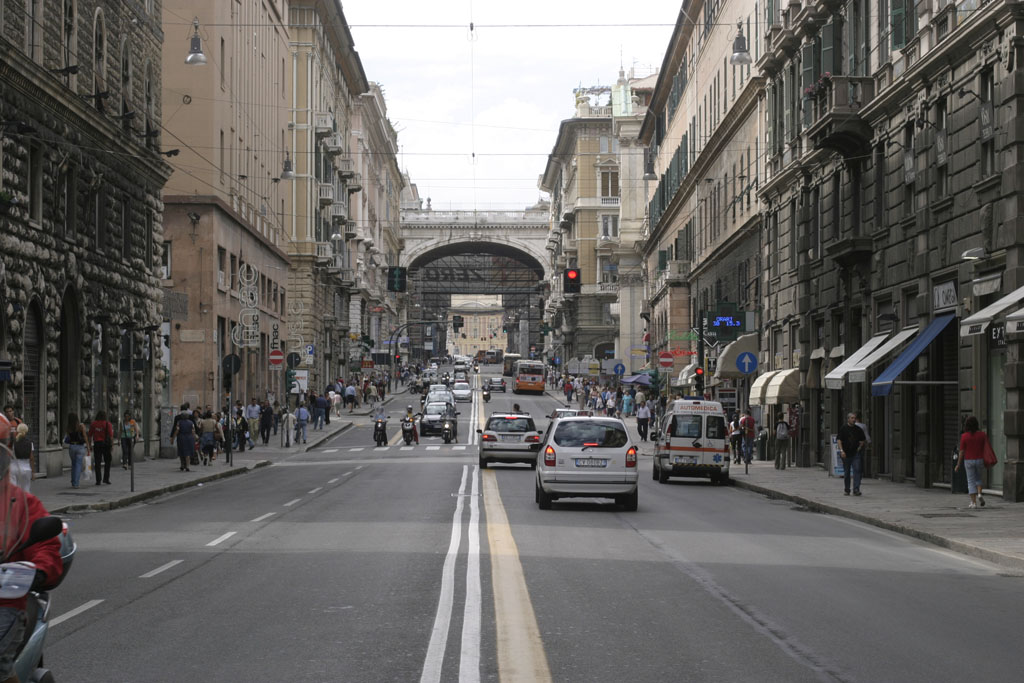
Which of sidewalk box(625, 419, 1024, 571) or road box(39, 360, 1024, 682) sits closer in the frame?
road box(39, 360, 1024, 682)

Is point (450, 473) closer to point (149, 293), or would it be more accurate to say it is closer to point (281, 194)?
point (149, 293)

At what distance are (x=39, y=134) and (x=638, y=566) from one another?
842 inches

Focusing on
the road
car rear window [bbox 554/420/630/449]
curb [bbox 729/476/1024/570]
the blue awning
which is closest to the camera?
the road

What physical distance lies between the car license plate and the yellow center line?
4.98m

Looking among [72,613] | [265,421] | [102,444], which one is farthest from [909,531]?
[265,421]

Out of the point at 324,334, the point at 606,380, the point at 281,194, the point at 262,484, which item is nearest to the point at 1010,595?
the point at 262,484

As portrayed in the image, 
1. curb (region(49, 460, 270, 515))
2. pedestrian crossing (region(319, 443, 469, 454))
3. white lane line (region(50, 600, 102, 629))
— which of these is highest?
white lane line (region(50, 600, 102, 629))

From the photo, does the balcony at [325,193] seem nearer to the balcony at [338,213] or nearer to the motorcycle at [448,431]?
the balcony at [338,213]

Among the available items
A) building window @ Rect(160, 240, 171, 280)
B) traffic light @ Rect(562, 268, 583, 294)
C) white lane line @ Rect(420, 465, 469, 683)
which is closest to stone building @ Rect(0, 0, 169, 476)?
building window @ Rect(160, 240, 171, 280)

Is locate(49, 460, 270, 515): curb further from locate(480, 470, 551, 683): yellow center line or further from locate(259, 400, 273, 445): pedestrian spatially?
locate(259, 400, 273, 445): pedestrian

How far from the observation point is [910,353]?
29156 mm

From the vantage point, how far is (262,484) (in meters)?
32.9

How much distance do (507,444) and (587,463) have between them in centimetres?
1455

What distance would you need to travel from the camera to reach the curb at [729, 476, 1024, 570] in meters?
16.1
